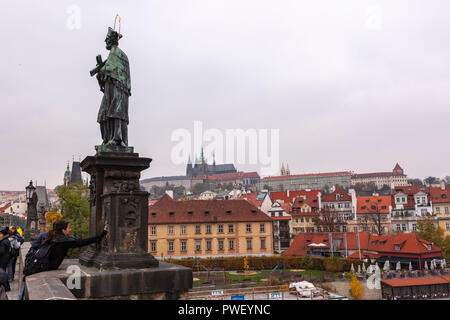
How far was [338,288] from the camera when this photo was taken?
3281cm

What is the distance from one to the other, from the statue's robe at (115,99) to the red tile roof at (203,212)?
42.6 metres

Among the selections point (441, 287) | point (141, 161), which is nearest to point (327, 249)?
point (441, 287)

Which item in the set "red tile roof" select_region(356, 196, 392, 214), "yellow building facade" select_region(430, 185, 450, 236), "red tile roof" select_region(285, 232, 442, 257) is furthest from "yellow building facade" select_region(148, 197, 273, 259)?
"yellow building facade" select_region(430, 185, 450, 236)

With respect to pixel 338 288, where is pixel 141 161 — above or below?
above

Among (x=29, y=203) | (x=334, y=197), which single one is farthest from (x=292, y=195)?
(x=29, y=203)

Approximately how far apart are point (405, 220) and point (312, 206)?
1582 cm

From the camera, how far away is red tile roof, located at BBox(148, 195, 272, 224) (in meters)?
49.3

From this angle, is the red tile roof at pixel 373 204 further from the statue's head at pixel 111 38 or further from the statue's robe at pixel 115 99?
the statue's head at pixel 111 38

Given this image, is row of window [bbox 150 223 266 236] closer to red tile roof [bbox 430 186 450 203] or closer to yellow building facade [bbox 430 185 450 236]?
yellow building facade [bbox 430 185 450 236]

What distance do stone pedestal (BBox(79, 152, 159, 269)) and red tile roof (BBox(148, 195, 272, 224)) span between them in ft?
140

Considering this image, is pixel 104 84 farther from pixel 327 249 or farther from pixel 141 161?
pixel 327 249

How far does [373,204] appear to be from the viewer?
64.3 m

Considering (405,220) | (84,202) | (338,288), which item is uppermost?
(84,202)
